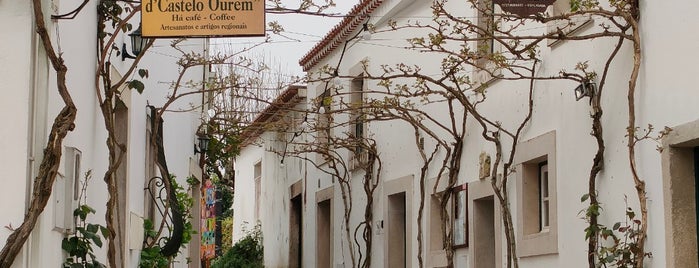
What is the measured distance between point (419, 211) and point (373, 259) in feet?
9.22

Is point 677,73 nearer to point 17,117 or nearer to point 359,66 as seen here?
point 17,117

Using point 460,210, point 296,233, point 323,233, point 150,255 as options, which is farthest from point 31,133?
point 296,233

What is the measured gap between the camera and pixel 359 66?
58.2 feet

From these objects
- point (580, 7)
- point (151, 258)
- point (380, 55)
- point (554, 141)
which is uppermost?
point (380, 55)

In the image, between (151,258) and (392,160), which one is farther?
(392,160)

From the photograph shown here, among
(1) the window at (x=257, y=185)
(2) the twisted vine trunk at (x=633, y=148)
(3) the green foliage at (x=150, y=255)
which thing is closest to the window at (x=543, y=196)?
(2) the twisted vine trunk at (x=633, y=148)

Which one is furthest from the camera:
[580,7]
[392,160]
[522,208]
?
[392,160]

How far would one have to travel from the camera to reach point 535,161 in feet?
37.6

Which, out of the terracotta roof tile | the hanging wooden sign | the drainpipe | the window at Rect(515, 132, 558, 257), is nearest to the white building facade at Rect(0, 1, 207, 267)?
the drainpipe

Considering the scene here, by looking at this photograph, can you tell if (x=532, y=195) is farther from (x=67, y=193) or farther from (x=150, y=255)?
(x=67, y=193)

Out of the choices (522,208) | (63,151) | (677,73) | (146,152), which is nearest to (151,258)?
(146,152)

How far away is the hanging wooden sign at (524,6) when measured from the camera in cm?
956

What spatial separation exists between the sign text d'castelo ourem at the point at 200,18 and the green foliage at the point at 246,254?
19.3 meters

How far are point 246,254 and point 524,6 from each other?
1902 cm
